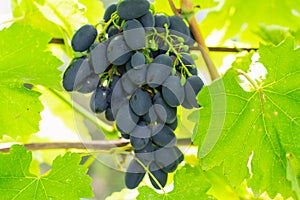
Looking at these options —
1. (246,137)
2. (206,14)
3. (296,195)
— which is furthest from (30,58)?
(206,14)

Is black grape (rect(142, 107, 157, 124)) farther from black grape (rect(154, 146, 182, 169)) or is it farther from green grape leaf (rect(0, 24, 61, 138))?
green grape leaf (rect(0, 24, 61, 138))

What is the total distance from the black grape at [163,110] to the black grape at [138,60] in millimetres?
64

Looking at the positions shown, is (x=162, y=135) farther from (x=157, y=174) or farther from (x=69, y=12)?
(x=69, y=12)

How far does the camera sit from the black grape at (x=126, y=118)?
32.7 inches

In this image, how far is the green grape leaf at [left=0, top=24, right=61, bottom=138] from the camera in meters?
0.97

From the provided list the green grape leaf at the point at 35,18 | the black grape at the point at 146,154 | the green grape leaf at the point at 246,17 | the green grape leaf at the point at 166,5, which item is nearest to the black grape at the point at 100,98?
the black grape at the point at 146,154

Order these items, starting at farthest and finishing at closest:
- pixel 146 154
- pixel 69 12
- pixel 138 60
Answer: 1. pixel 69 12
2. pixel 146 154
3. pixel 138 60

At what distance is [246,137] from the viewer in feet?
3.06

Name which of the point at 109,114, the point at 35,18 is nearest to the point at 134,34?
the point at 109,114

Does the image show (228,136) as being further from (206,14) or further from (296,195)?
(206,14)

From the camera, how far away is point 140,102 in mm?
811

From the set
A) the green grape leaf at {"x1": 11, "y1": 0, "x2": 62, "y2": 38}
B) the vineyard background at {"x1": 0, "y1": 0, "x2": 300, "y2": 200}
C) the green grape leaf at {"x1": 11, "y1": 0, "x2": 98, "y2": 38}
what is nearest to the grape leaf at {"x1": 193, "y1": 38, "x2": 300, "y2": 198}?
the vineyard background at {"x1": 0, "y1": 0, "x2": 300, "y2": 200}

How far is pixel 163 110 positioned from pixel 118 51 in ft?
0.38

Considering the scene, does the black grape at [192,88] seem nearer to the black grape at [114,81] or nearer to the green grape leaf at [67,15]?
the black grape at [114,81]
